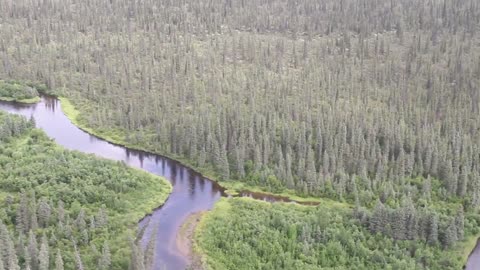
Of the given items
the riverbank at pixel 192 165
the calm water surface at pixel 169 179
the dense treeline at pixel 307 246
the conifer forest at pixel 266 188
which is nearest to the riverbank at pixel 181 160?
the riverbank at pixel 192 165

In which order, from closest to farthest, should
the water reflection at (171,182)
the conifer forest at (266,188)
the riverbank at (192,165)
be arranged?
the conifer forest at (266,188), the water reflection at (171,182), the riverbank at (192,165)

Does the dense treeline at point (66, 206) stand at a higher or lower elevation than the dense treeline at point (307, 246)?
higher

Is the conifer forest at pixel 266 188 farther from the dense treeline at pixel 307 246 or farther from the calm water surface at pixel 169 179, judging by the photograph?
the calm water surface at pixel 169 179

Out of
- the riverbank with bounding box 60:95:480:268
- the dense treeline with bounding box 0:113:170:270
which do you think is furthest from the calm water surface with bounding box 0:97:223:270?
the dense treeline with bounding box 0:113:170:270

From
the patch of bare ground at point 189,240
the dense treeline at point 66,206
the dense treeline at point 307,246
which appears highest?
the dense treeline at point 66,206

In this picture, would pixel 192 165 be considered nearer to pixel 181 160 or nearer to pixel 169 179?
pixel 181 160

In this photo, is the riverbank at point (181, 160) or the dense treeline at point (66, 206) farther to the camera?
the riverbank at point (181, 160)

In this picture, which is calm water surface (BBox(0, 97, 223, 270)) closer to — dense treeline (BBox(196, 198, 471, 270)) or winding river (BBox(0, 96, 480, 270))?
winding river (BBox(0, 96, 480, 270))
